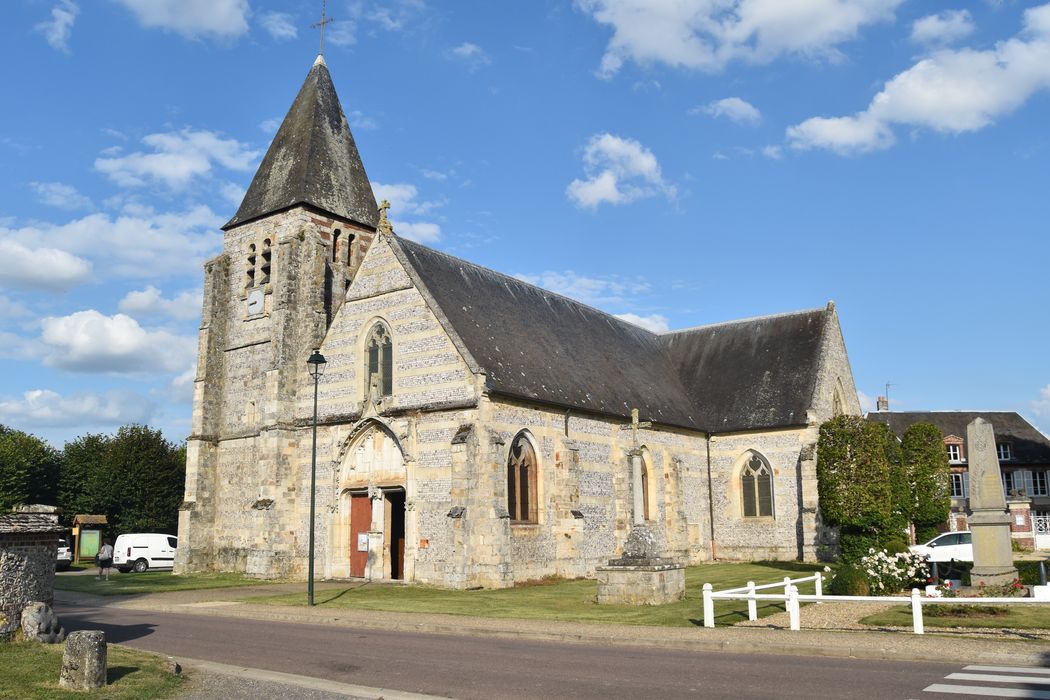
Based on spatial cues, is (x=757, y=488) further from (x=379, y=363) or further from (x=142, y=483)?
(x=142, y=483)

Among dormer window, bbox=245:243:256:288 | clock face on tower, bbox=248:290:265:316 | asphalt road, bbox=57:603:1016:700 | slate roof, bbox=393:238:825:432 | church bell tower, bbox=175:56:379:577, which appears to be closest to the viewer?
asphalt road, bbox=57:603:1016:700

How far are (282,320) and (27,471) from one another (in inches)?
1258

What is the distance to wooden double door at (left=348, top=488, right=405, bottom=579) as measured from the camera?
26016 millimetres

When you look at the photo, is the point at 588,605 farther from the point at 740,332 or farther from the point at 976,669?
the point at 740,332

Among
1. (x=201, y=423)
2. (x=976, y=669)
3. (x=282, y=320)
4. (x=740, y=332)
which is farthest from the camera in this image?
(x=740, y=332)

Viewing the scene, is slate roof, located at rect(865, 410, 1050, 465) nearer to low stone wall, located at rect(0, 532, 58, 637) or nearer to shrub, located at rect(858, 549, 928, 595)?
shrub, located at rect(858, 549, 928, 595)

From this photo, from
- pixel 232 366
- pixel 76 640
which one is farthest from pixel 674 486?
pixel 76 640

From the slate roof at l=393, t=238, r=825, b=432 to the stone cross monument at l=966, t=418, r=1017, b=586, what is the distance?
1199 centimetres

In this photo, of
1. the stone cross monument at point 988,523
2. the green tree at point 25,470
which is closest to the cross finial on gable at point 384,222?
the stone cross monument at point 988,523

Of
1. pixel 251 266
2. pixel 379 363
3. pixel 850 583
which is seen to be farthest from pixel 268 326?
pixel 850 583

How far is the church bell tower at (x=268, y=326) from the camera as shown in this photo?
29.2m

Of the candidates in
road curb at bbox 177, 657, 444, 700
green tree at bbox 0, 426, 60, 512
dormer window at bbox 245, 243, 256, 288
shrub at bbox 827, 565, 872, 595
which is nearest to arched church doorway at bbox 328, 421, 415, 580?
dormer window at bbox 245, 243, 256, 288

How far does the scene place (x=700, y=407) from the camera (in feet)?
116

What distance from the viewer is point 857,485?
24.0m
